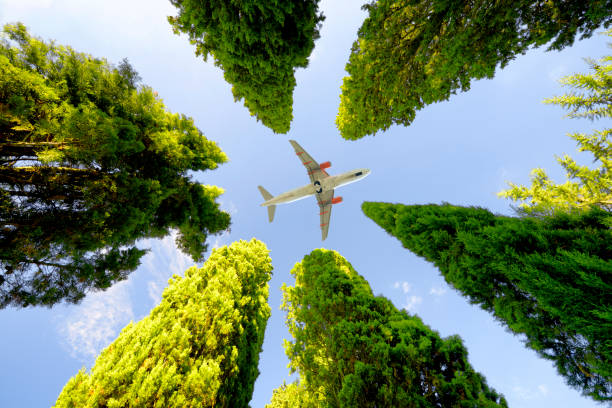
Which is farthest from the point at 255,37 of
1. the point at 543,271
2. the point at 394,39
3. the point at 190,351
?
the point at 190,351

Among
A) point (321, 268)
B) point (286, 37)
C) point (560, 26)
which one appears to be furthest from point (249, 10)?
point (321, 268)

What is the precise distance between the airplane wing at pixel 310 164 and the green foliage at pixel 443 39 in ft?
16.0

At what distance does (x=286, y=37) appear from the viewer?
22.8ft

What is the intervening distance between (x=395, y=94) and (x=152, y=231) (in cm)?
1172

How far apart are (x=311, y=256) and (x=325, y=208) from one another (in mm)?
5953

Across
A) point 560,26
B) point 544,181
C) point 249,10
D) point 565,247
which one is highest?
point 249,10

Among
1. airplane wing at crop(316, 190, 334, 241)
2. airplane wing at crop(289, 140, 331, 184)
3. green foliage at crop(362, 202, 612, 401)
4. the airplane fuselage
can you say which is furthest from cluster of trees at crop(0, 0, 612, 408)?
airplane wing at crop(316, 190, 334, 241)

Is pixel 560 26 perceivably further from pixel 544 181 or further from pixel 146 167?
pixel 146 167

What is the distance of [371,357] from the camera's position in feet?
13.8

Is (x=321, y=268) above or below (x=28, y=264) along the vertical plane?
below

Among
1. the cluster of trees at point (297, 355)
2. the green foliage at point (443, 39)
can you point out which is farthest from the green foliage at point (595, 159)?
the cluster of trees at point (297, 355)

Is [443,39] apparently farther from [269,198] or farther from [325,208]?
[269,198]

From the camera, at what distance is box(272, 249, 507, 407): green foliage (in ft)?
11.5

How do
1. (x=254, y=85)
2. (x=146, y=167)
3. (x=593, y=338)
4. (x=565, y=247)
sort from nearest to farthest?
(x=593, y=338), (x=565, y=247), (x=146, y=167), (x=254, y=85)
